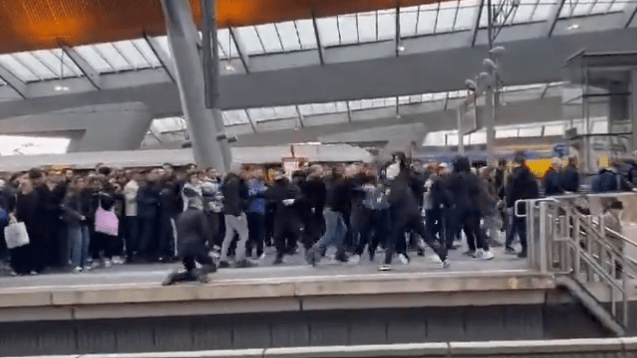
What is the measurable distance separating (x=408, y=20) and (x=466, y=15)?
2.63 metres

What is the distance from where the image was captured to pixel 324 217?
1108cm

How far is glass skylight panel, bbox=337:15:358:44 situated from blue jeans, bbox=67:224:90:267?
21595 millimetres

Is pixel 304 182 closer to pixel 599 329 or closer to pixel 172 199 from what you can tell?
pixel 172 199

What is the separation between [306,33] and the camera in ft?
107

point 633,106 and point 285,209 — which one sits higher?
point 633,106

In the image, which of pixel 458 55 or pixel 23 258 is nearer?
pixel 23 258

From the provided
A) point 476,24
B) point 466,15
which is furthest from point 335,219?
point 466,15

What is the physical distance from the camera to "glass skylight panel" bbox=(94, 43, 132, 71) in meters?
31.9

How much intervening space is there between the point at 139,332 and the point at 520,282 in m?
4.87

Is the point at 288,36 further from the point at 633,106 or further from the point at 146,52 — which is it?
the point at 633,106

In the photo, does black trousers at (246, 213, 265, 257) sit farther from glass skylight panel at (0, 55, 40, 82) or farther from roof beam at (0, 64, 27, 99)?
roof beam at (0, 64, 27, 99)

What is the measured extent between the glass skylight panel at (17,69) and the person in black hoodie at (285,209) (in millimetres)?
24618

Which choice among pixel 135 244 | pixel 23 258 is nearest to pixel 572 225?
pixel 135 244

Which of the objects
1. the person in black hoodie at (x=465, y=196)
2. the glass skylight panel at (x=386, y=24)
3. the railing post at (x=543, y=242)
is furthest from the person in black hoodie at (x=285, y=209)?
the glass skylight panel at (x=386, y=24)
